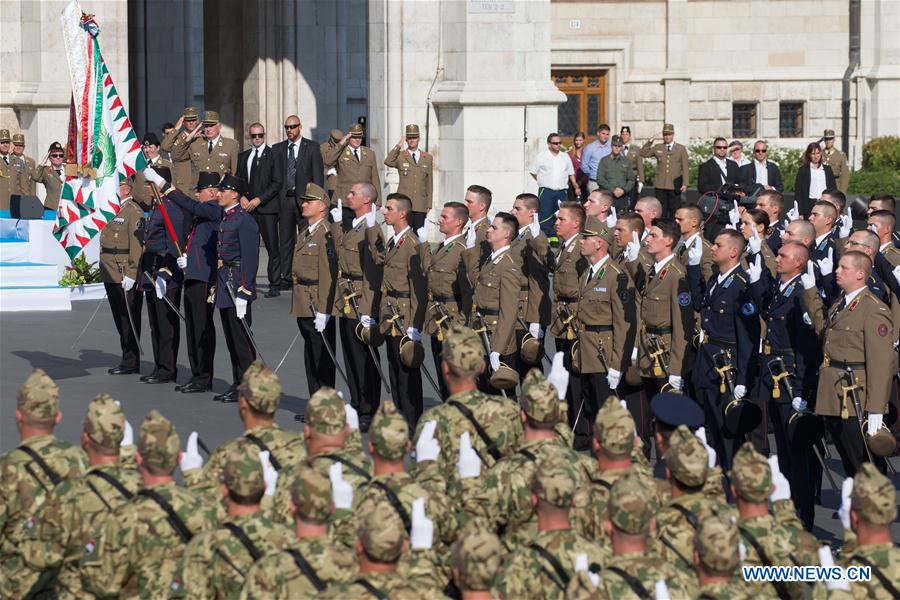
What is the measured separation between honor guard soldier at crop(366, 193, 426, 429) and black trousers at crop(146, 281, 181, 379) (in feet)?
8.85

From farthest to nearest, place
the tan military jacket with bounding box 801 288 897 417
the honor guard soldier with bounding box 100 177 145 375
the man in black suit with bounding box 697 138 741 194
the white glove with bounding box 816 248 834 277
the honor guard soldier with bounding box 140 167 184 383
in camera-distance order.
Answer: the man in black suit with bounding box 697 138 741 194, the honor guard soldier with bounding box 100 177 145 375, the honor guard soldier with bounding box 140 167 184 383, the white glove with bounding box 816 248 834 277, the tan military jacket with bounding box 801 288 897 417

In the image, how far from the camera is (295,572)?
6.23m

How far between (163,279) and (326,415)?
714 cm

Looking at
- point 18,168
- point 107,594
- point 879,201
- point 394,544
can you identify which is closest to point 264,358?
point 879,201

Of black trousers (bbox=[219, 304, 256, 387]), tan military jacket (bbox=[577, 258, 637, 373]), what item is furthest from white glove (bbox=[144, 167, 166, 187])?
tan military jacket (bbox=[577, 258, 637, 373])

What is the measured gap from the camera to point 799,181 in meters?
22.6

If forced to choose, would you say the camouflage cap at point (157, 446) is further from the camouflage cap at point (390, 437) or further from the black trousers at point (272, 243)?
the black trousers at point (272, 243)

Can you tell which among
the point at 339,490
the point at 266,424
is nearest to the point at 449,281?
the point at 266,424

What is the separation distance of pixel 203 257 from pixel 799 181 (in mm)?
10434

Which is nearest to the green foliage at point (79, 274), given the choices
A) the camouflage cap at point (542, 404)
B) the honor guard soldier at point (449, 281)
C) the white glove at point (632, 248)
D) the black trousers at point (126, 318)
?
the black trousers at point (126, 318)

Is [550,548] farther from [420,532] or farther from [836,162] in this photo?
[836,162]

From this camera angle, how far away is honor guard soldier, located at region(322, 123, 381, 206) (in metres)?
20.4

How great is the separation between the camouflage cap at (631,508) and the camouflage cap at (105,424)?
2179 mm

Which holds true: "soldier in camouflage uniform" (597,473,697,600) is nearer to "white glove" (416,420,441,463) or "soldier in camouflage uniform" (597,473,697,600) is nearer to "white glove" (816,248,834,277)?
"white glove" (416,420,441,463)
